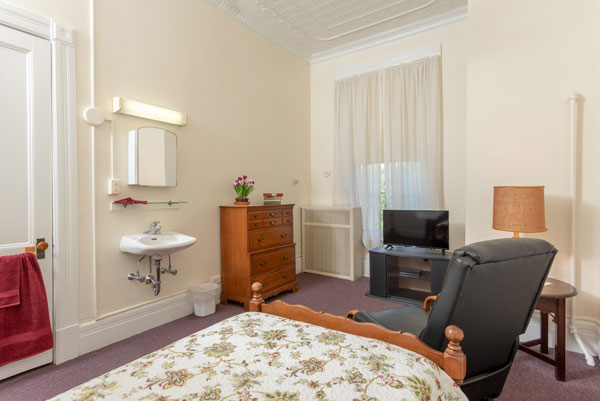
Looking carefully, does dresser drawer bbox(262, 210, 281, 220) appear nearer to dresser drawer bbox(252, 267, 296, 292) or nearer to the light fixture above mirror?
dresser drawer bbox(252, 267, 296, 292)

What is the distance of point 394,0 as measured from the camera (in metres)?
3.62

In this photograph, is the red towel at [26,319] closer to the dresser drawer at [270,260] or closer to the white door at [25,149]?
the white door at [25,149]

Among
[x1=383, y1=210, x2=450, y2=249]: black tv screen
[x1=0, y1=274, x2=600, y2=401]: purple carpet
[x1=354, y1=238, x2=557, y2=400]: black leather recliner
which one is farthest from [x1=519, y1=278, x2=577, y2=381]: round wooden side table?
[x1=383, y1=210, x2=450, y2=249]: black tv screen

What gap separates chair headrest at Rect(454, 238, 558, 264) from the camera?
131 cm

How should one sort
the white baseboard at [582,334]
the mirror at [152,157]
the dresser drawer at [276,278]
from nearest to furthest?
the white baseboard at [582,334]
the mirror at [152,157]
the dresser drawer at [276,278]

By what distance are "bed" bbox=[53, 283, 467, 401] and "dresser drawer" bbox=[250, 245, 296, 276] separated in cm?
200

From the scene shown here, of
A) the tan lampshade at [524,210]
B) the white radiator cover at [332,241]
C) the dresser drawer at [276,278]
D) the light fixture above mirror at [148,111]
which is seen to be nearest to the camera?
the tan lampshade at [524,210]

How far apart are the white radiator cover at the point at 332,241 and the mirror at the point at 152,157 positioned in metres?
2.34

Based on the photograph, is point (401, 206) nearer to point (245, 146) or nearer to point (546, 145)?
point (546, 145)

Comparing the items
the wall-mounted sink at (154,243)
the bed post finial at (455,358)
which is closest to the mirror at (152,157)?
the wall-mounted sink at (154,243)

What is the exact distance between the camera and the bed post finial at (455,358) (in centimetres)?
121

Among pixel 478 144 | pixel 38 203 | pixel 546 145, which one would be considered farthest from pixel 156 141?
pixel 546 145

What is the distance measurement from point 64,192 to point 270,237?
6.74ft

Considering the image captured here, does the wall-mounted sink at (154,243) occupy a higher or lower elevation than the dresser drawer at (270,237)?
higher
